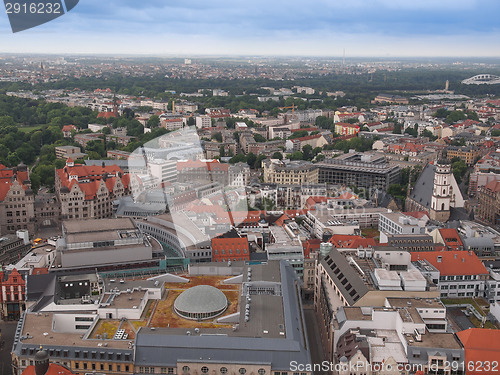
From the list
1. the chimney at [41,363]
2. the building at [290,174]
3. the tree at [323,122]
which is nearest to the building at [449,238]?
the building at [290,174]

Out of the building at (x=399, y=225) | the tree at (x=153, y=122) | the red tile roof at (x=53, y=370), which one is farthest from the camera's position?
the tree at (x=153, y=122)

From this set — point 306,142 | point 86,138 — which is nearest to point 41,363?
point 86,138

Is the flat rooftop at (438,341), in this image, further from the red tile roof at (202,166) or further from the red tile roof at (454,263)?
the red tile roof at (202,166)

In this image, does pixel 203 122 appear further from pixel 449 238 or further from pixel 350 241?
pixel 449 238

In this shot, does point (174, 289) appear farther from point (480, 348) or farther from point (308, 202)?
point (308, 202)

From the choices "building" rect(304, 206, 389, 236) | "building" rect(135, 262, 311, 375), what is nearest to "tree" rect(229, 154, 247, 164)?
"building" rect(304, 206, 389, 236)

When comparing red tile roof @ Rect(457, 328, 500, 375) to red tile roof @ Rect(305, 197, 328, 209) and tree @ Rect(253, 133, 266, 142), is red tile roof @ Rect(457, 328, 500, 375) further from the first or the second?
tree @ Rect(253, 133, 266, 142)

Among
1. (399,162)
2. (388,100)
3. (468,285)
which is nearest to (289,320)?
(468,285)
